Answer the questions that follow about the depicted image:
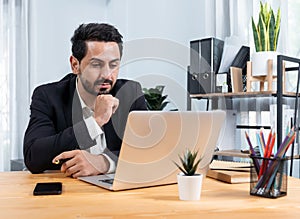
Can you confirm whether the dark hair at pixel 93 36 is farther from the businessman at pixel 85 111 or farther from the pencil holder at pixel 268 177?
the pencil holder at pixel 268 177

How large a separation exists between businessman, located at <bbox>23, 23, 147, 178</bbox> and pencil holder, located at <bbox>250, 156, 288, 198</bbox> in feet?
1.60

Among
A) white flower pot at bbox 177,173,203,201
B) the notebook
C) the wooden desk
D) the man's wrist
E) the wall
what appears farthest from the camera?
the wall

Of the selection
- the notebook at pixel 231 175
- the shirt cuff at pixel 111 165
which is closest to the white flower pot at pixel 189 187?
the notebook at pixel 231 175

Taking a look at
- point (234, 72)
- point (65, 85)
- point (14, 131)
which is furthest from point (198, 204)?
point (14, 131)

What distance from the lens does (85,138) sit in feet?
4.43

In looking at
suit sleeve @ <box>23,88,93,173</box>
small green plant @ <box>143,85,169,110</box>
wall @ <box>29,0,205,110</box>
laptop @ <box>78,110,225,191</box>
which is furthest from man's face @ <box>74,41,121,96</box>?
wall @ <box>29,0,205,110</box>

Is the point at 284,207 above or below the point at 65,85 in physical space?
below

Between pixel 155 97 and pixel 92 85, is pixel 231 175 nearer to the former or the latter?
pixel 92 85

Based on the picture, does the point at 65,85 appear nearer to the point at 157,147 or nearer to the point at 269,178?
the point at 157,147

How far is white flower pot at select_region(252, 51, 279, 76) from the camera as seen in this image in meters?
1.99

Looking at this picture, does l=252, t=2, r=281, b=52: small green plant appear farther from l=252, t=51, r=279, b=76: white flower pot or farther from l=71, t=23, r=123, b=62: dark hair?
l=71, t=23, r=123, b=62: dark hair

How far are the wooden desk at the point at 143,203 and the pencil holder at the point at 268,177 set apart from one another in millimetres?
21

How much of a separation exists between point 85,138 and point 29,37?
2.40 metres

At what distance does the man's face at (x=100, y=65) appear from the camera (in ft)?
5.09
